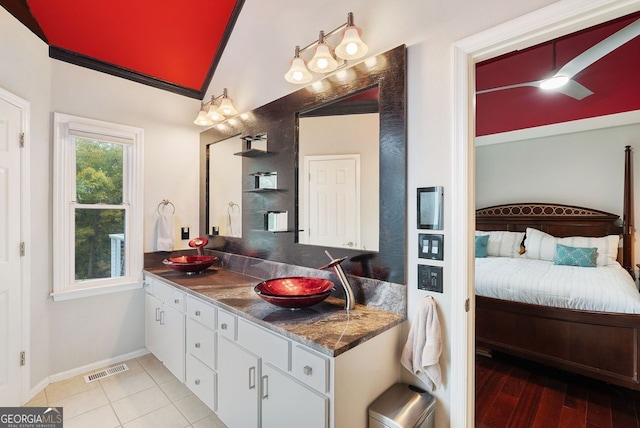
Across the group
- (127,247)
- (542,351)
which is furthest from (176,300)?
(542,351)

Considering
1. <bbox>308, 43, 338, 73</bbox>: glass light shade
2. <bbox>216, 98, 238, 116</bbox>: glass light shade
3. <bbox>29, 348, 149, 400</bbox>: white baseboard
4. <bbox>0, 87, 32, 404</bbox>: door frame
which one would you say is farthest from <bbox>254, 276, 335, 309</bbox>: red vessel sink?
<bbox>29, 348, 149, 400</bbox>: white baseboard

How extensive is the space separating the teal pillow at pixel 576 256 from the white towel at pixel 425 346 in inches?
127

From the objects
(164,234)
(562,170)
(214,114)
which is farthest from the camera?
(562,170)

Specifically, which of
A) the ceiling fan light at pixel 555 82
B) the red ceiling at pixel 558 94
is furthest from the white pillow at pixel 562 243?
the ceiling fan light at pixel 555 82

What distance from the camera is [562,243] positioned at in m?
3.97

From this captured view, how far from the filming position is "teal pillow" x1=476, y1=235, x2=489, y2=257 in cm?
438

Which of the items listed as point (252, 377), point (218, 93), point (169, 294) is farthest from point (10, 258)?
point (218, 93)

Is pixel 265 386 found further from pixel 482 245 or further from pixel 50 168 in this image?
pixel 482 245

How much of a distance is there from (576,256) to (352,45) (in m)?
3.79

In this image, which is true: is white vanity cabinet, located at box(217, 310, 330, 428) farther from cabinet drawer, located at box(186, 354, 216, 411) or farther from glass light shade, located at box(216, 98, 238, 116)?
glass light shade, located at box(216, 98, 238, 116)

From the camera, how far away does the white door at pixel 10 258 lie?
2.00 meters

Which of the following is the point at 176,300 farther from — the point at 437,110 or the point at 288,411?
the point at 437,110

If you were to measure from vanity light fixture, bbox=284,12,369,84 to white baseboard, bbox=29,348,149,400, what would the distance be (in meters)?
2.94

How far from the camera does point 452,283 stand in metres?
1.46
